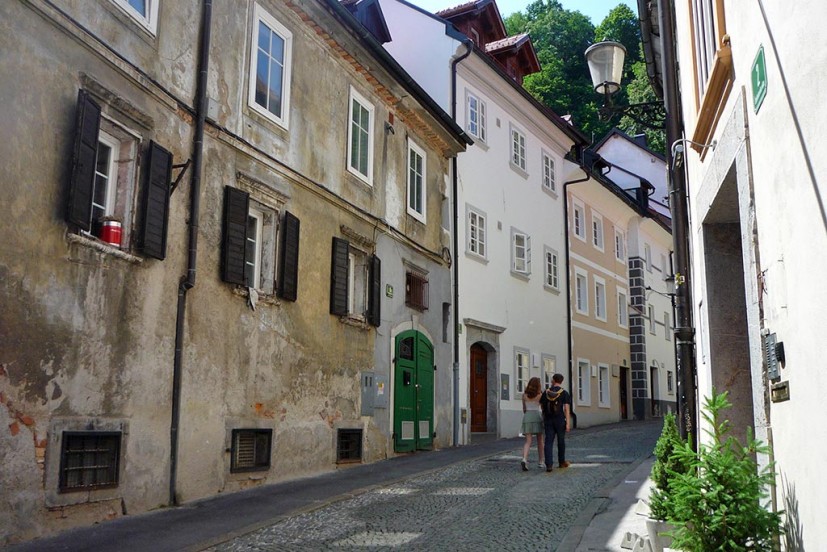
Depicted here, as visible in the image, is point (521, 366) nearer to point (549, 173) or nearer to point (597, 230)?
point (549, 173)

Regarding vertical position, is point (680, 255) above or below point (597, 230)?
below

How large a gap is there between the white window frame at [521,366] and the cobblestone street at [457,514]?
8518 millimetres

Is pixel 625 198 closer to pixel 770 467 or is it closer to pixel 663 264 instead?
pixel 663 264

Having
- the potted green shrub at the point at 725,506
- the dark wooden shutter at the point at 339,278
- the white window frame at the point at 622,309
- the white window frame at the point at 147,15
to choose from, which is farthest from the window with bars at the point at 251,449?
the white window frame at the point at 622,309

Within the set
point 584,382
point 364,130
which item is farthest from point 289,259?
point 584,382

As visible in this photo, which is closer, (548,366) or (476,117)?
(476,117)

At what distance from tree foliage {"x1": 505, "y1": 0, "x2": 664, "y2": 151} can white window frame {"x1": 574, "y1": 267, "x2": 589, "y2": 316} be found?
14802 mm

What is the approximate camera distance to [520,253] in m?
23.9

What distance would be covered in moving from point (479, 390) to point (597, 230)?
1221cm

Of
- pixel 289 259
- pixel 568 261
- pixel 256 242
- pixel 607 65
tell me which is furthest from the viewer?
pixel 568 261

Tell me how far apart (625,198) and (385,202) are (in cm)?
1883

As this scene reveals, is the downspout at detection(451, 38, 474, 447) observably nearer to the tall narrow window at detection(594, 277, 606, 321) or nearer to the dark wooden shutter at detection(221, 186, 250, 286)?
the dark wooden shutter at detection(221, 186, 250, 286)

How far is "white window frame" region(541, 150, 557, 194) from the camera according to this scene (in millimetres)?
26384

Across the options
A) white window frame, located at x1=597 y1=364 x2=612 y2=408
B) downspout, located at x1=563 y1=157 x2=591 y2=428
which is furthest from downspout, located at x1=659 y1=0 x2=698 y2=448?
white window frame, located at x1=597 y1=364 x2=612 y2=408
